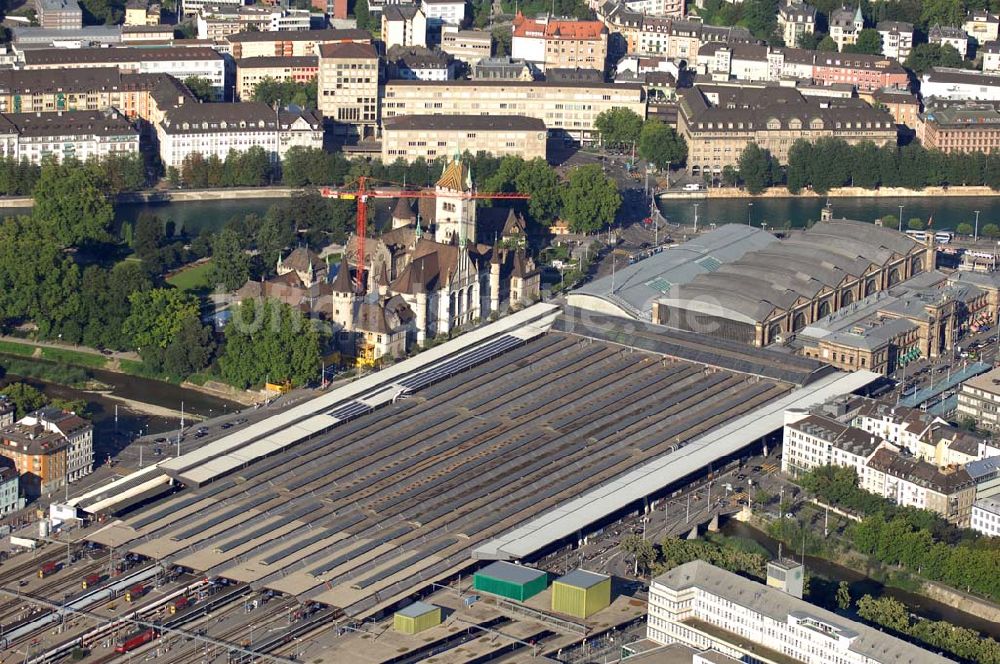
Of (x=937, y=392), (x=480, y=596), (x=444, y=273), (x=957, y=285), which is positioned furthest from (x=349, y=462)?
(x=957, y=285)

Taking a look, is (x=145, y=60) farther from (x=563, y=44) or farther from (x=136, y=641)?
(x=136, y=641)

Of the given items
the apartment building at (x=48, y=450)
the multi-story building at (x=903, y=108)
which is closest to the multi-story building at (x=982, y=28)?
the multi-story building at (x=903, y=108)

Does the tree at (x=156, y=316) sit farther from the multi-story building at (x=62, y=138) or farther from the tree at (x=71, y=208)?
the multi-story building at (x=62, y=138)

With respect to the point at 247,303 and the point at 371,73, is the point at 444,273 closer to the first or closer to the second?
the point at 247,303

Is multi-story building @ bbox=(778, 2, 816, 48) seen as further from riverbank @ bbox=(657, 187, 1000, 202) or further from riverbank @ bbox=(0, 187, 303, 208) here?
riverbank @ bbox=(0, 187, 303, 208)

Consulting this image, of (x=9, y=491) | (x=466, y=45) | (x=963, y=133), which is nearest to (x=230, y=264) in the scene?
(x=9, y=491)

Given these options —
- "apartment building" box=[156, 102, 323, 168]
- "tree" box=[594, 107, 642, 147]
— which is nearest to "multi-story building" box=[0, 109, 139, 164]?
"apartment building" box=[156, 102, 323, 168]
